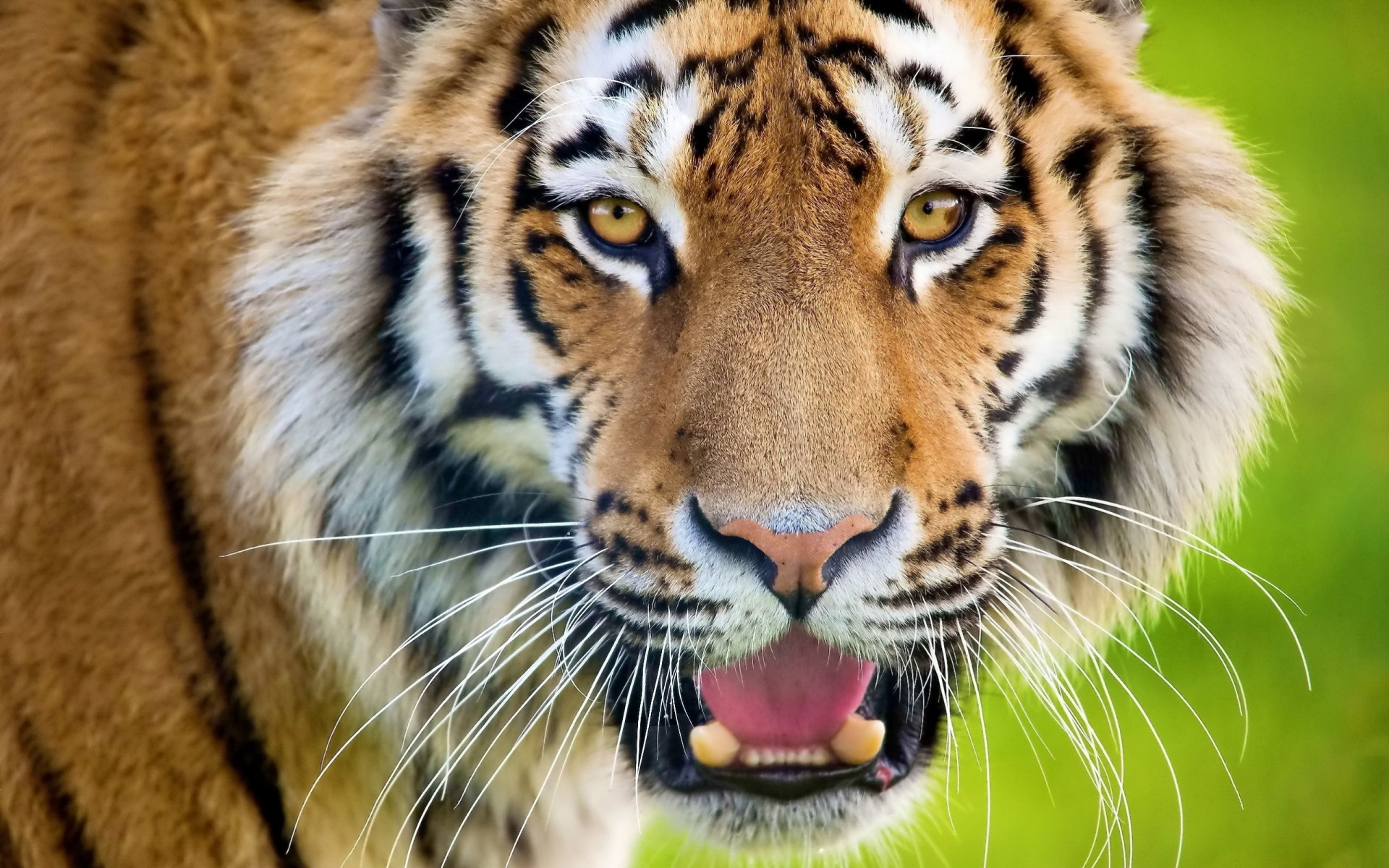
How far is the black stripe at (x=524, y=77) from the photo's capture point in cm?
143

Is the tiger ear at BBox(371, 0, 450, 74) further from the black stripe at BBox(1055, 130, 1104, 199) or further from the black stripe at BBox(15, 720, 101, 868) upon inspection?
the black stripe at BBox(15, 720, 101, 868)

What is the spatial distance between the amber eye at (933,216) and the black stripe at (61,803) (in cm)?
96

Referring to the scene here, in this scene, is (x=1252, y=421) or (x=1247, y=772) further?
(x=1247, y=772)

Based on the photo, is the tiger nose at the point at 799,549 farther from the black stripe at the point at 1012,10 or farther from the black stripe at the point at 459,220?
the black stripe at the point at 1012,10

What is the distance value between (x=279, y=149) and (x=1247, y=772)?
1974mm

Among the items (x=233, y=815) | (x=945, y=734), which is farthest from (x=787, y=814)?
(x=233, y=815)

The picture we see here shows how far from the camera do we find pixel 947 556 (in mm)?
1292

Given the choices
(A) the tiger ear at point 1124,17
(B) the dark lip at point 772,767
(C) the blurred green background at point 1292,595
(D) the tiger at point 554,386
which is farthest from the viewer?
(C) the blurred green background at point 1292,595

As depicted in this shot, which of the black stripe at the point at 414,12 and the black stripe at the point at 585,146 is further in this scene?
the black stripe at the point at 414,12

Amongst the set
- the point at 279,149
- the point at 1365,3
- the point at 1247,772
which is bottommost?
the point at 1247,772

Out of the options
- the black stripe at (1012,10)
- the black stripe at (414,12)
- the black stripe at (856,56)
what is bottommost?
the black stripe at (414,12)

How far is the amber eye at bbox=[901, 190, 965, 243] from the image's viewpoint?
135cm

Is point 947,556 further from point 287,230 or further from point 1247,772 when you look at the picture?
point 1247,772

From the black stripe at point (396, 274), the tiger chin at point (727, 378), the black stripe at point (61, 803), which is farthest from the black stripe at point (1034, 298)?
the black stripe at point (61, 803)
